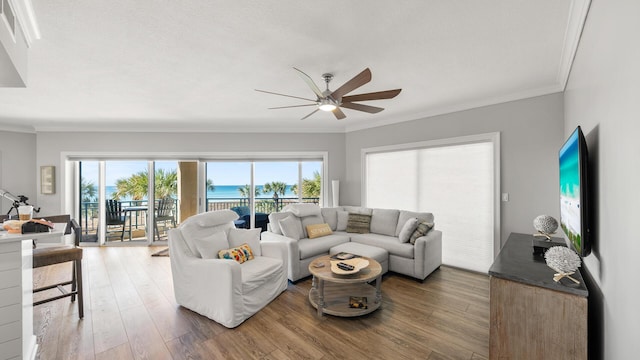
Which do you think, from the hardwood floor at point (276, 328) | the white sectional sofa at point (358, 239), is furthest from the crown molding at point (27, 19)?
the white sectional sofa at point (358, 239)

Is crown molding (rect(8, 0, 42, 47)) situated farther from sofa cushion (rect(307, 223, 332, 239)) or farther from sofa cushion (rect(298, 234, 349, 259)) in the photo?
sofa cushion (rect(307, 223, 332, 239))

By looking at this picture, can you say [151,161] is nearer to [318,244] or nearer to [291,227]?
[291,227]

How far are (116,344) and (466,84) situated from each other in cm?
450

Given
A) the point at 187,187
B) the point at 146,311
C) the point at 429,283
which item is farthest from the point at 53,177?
the point at 429,283

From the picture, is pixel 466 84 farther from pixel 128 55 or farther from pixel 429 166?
pixel 128 55

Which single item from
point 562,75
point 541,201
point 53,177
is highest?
point 562,75

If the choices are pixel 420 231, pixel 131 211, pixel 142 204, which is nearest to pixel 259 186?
pixel 142 204

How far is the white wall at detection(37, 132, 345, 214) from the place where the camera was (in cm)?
523

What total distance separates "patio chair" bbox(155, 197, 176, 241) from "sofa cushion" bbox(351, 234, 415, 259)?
3.99m

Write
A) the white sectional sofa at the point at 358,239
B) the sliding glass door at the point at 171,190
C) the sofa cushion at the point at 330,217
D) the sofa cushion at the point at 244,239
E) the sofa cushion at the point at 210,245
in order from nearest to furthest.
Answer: the sofa cushion at the point at 210,245
the sofa cushion at the point at 244,239
the white sectional sofa at the point at 358,239
the sofa cushion at the point at 330,217
the sliding glass door at the point at 171,190

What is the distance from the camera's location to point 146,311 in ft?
9.23

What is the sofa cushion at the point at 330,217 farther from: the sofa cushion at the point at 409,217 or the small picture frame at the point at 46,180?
the small picture frame at the point at 46,180

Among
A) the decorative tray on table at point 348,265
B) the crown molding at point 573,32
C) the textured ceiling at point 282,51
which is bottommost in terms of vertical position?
the decorative tray on table at point 348,265

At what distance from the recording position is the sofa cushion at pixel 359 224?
15.0 feet
